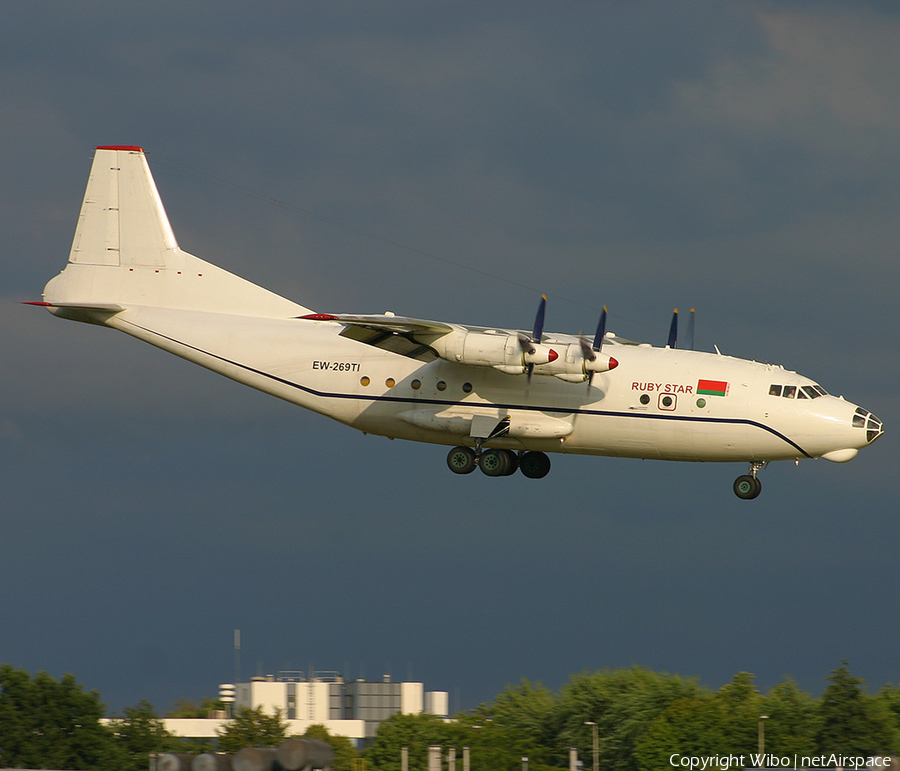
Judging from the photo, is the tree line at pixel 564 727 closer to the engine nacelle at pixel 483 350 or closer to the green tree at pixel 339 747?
the green tree at pixel 339 747

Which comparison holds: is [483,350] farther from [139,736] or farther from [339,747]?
[339,747]

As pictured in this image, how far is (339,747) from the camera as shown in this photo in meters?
69.2

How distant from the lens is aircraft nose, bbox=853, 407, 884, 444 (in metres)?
27.9

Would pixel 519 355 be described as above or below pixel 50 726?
above

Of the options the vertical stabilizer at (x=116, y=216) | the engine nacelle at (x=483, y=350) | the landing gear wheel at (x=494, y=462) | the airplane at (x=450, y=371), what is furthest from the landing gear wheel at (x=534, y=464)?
the vertical stabilizer at (x=116, y=216)

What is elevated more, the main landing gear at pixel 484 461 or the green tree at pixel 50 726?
the main landing gear at pixel 484 461

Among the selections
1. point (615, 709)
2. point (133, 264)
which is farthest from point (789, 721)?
point (133, 264)

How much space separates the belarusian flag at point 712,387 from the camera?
28125mm

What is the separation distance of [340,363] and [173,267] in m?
5.82

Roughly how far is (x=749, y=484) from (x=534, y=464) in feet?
18.0

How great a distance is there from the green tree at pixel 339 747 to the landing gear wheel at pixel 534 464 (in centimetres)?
3743

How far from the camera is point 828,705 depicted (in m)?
50.8

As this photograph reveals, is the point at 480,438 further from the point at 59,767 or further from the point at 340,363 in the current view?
the point at 59,767

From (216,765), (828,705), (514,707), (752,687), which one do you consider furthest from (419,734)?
(216,765)
